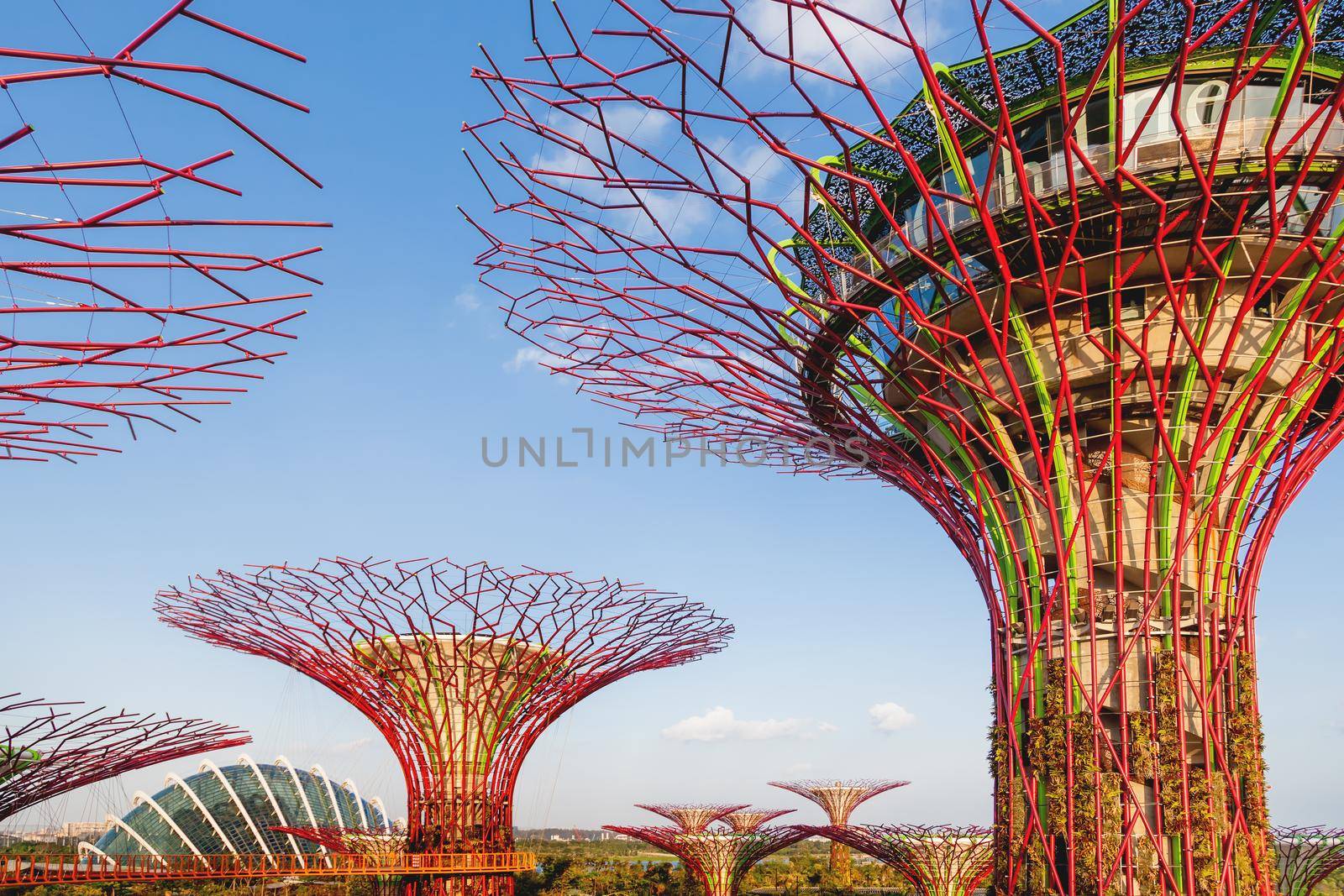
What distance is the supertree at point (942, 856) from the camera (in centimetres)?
4144

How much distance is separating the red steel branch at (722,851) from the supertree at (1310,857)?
1899 centimetres

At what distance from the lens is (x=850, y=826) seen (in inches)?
1795

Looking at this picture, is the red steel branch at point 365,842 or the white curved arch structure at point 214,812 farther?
the white curved arch structure at point 214,812

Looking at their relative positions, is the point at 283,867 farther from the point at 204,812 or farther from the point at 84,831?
the point at 84,831

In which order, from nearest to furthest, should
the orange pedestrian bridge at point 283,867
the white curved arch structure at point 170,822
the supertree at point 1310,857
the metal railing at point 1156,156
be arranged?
the metal railing at point 1156,156 → the orange pedestrian bridge at point 283,867 → the supertree at point 1310,857 → the white curved arch structure at point 170,822

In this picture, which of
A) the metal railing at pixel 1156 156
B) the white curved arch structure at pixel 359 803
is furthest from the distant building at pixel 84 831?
the metal railing at pixel 1156 156

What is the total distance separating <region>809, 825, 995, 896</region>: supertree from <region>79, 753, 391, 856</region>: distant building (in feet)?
97.4

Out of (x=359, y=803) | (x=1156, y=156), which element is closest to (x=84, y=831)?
(x=359, y=803)

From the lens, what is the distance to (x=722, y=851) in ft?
160

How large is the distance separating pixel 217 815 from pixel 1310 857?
182 ft

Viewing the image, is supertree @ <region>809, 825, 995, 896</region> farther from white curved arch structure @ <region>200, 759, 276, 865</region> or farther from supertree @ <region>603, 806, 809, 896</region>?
white curved arch structure @ <region>200, 759, 276, 865</region>

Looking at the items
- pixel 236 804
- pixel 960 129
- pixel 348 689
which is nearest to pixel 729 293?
pixel 960 129

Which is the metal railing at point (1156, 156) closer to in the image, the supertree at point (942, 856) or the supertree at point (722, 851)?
the supertree at point (942, 856)

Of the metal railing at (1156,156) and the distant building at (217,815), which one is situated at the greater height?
the metal railing at (1156,156)
